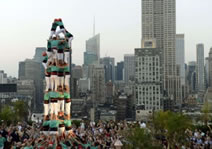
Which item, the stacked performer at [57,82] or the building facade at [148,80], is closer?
Answer: the stacked performer at [57,82]

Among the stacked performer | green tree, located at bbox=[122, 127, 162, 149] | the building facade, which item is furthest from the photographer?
the building facade

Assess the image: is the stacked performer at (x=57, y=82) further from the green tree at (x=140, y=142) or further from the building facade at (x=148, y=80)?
the building facade at (x=148, y=80)

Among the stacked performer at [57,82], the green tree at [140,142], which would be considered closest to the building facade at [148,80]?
the green tree at [140,142]

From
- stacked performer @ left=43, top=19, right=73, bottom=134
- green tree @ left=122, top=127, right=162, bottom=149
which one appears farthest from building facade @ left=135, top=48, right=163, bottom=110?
stacked performer @ left=43, top=19, right=73, bottom=134

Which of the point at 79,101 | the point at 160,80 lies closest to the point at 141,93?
the point at 160,80

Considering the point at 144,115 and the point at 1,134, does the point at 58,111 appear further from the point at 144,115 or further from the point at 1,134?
the point at 144,115

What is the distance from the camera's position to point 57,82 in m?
24.2

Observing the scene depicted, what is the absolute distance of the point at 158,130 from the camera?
47.1m

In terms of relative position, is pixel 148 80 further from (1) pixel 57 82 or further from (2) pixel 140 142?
(1) pixel 57 82

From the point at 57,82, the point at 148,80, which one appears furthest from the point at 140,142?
the point at 148,80

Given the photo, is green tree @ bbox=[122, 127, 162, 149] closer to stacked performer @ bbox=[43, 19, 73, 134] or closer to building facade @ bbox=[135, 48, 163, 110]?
stacked performer @ bbox=[43, 19, 73, 134]

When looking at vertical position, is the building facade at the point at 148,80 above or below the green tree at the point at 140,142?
above

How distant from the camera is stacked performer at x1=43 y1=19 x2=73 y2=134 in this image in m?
23.6

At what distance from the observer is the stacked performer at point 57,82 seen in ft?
77.6
